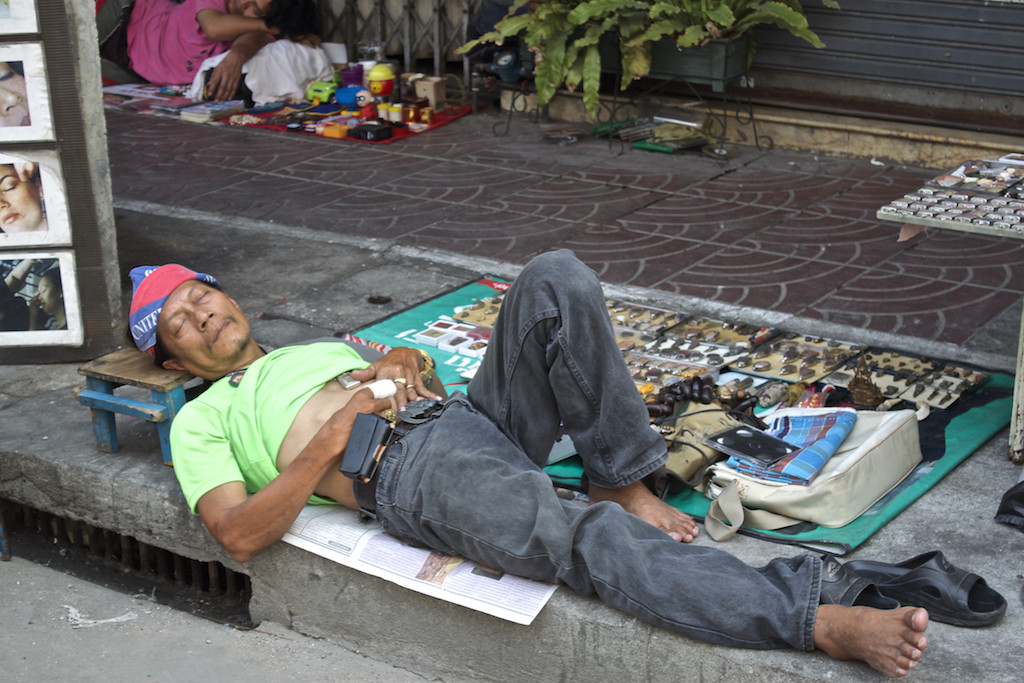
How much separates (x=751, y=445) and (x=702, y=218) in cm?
300

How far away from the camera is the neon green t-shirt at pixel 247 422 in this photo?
113 inches

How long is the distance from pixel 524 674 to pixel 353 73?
6915 mm

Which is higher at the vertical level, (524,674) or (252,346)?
(252,346)

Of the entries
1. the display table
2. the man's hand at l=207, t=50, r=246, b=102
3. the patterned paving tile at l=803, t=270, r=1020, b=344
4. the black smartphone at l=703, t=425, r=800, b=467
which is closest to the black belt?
the black smartphone at l=703, t=425, r=800, b=467

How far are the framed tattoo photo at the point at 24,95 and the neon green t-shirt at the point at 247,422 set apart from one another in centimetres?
→ 155

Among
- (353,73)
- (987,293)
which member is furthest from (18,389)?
(353,73)

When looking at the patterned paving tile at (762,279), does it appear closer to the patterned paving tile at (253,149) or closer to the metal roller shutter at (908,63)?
the metal roller shutter at (908,63)

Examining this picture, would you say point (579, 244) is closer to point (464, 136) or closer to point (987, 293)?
point (987, 293)

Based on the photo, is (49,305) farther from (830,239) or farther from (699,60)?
(699,60)

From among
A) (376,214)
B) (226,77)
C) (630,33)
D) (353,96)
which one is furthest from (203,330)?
(226,77)

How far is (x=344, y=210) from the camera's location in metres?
6.27

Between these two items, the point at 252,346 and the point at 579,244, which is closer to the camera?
the point at 252,346

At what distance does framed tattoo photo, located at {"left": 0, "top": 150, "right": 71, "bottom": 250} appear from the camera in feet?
13.3

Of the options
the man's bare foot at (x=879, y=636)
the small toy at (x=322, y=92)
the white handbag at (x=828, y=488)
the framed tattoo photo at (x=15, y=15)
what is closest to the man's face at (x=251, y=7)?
the small toy at (x=322, y=92)
